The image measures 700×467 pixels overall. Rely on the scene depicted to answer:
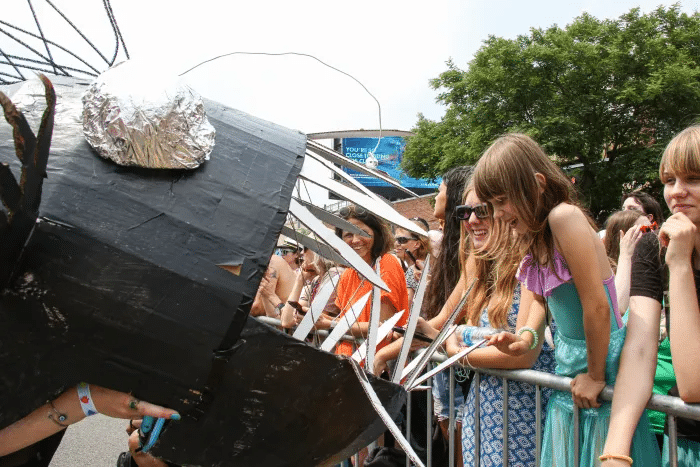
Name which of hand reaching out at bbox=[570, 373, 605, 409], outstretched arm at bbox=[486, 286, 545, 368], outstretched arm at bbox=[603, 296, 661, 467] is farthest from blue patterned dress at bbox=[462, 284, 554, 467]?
outstretched arm at bbox=[603, 296, 661, 467]

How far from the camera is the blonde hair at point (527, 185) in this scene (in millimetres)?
2344

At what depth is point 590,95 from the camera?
26859mm

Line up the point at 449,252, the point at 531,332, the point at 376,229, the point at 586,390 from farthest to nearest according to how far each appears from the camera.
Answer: the point at 376,229 → the point at 449,252 → the point at 531,332 → the point at 586,390

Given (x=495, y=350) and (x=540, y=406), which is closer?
(x=540, y=406)

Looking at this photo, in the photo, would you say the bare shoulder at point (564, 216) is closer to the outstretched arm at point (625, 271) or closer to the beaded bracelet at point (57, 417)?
the outstretched arm at point (625, 271)

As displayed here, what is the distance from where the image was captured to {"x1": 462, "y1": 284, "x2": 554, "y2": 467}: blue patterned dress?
2.73 m

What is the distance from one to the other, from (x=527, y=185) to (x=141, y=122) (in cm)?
134

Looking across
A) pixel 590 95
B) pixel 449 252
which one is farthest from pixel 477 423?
pixel 590 95

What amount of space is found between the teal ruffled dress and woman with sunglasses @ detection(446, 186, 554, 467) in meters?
0.18

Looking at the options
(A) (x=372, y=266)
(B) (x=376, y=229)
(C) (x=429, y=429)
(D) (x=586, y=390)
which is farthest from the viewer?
(B) (x=376, y=229)

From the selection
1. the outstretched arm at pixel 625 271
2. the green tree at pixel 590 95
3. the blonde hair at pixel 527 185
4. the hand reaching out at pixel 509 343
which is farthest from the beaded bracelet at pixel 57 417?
the green tree at pixel 590 95

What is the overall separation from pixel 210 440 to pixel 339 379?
0.33 meters

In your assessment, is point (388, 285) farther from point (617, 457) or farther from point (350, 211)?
point (617, 457)

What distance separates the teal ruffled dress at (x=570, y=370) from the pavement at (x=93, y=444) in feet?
11.5
